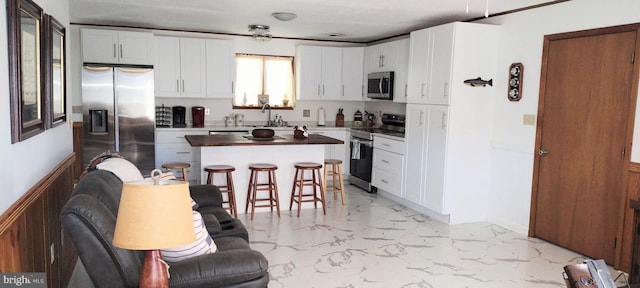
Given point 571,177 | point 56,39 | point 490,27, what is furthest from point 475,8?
point 56,39

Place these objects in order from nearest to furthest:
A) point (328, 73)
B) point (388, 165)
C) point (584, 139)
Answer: point (584, 139) → point (388, 165) → point (328, 73)

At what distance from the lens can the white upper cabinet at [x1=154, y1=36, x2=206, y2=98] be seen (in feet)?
21.5

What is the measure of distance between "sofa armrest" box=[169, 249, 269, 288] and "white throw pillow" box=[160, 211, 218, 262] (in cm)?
8

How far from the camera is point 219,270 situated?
2.24m

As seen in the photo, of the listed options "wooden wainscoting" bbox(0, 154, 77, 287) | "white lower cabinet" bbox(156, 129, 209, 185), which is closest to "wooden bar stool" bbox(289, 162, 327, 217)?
"white lower cabinet" bbox(156, 129, 209, 185)

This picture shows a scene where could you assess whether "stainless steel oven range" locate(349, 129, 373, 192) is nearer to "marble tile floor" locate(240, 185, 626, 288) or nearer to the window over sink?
"marble tile floor" locate(240, 185, 626, 288)

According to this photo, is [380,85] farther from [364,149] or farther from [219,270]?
[219,270]

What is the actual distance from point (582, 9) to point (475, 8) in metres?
0.95

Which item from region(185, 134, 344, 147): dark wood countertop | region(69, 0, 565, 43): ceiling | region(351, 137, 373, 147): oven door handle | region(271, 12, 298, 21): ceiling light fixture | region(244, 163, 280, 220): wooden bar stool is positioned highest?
region(69, 0, 565, 43): ceiling

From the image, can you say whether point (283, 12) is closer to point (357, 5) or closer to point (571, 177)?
point (357, 5)

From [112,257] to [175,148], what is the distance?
15.5 ft

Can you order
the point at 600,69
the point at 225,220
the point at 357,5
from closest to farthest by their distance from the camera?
the point at 225,220 < the point at 600,69 < the point at 357,5

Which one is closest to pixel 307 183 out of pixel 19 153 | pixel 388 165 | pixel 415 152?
pixel 388 165

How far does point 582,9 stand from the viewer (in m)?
4.14
